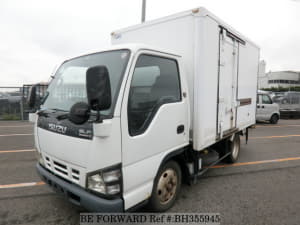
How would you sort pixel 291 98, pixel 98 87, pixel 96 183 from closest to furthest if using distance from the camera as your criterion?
pixel 98 87
pixel 96 183
pixel 291 98

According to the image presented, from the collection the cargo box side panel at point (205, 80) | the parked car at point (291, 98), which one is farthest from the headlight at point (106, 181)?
the parked car at point (291, 98)

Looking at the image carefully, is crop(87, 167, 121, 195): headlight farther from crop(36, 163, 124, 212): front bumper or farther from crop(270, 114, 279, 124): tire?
crop(270, 114, 279, 124): tire

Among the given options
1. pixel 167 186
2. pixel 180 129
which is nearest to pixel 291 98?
pixel 180 129

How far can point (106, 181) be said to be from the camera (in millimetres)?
1929

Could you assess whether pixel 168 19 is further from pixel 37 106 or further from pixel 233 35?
pixel 37 106

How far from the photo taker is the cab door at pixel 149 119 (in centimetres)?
206

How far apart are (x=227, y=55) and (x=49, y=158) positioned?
132 inches

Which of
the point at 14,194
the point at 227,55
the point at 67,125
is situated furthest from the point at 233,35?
the point at 14,194

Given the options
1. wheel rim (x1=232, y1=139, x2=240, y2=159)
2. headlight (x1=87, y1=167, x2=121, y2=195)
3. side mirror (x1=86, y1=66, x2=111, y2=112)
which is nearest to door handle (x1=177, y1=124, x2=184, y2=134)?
headlight (x1=87, y1=167, x2=121, y2=195)

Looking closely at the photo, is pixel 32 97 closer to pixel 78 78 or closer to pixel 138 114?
pixel 78 78

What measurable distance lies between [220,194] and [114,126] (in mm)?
2464

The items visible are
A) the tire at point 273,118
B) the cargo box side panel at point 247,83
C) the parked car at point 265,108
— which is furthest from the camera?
the tire at point 273,118

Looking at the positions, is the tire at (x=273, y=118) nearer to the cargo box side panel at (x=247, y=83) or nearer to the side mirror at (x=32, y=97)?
the cargo box side panel at (x=247, y=83)

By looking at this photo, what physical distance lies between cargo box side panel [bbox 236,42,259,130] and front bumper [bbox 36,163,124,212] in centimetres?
335
